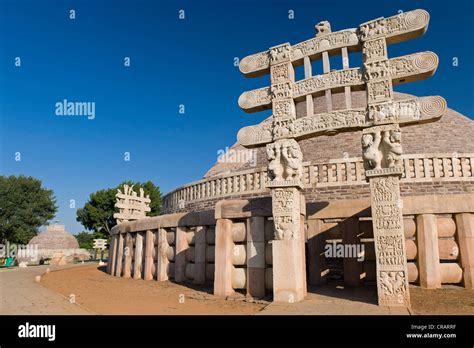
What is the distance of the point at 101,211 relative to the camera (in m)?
44.9

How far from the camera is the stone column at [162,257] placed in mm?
10555

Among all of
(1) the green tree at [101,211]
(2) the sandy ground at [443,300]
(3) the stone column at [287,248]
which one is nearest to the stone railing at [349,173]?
(2) the sandy ground at [443,300]

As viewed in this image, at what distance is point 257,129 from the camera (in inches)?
309

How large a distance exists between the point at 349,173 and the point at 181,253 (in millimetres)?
7713

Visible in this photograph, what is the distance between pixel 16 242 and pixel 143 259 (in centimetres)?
3403

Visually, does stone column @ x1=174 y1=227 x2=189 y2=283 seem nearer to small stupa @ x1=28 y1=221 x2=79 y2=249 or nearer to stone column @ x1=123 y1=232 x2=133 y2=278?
stone column @ x1=123 y1=232 x2=133 y2=278

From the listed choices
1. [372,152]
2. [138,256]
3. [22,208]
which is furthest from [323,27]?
[22,208]

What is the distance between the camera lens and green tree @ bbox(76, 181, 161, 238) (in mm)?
44750

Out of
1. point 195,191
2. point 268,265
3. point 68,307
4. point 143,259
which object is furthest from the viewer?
point 195,191
